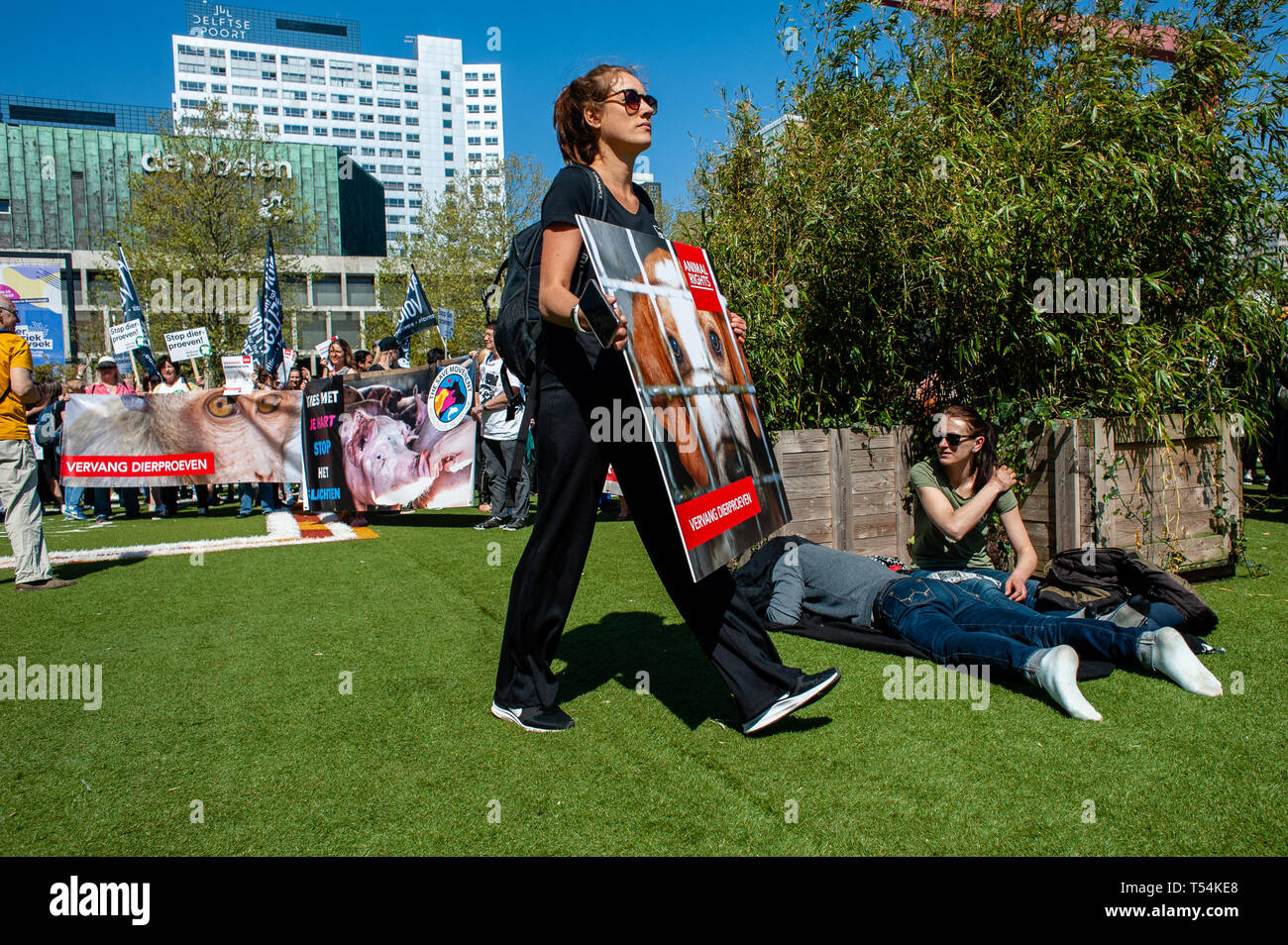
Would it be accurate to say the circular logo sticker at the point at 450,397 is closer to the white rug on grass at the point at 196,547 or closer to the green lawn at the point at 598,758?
the white rug on grass at the point at 196,547

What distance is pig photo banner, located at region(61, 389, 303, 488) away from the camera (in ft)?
38.1

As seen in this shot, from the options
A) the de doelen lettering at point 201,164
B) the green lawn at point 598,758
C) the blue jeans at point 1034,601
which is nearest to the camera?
the green lawn at point 598,758

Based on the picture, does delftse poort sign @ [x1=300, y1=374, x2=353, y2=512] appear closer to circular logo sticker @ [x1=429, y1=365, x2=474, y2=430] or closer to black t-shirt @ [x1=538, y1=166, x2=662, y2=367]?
circular logo sticker @ [x1=429, y1=365, x2=474, y2=430]

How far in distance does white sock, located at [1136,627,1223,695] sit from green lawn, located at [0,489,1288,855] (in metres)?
0.06

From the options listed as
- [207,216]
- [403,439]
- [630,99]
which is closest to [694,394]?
[630,99]

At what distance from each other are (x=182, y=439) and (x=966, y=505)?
10.6 m

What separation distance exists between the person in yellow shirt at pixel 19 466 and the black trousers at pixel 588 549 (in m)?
5.05

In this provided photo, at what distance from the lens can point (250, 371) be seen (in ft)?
54.3

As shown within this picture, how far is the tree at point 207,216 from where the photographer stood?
30.2 m

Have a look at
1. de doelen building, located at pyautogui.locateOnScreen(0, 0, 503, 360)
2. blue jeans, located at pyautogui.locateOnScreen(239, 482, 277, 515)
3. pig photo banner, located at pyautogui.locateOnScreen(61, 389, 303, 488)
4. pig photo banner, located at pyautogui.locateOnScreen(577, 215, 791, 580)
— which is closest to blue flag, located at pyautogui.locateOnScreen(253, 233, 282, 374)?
pig photo banner, located at pyautogui.locateOnScreen(61, 389, 303, 488)

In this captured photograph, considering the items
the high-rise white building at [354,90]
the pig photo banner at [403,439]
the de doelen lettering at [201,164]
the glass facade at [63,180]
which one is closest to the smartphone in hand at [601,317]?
the pig photo banner at [403,439]

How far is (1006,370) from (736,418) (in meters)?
2.98

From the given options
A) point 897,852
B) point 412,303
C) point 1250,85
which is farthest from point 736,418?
point 412,303
